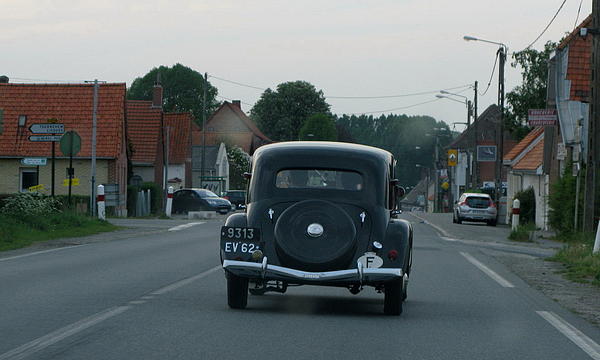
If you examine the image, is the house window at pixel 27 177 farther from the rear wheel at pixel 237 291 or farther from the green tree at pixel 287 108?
the green tree at pixel 287 108

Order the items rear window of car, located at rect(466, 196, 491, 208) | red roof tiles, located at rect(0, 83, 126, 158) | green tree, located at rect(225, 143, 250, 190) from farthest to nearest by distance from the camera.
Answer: green tree, located at rect(225, 143, 250, 190), red roof tiles, located at rect(0, 83, 126, 158), rear window of car, located at rect(466, 196, 491, 208)

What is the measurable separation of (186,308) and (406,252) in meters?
2.37

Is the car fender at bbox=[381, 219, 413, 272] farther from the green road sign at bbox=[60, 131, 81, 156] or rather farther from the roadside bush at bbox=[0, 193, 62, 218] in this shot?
the green road sign at bbox=[60, 131, 81, 156]

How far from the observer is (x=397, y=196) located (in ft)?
45.0

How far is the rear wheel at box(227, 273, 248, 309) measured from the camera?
11922mm

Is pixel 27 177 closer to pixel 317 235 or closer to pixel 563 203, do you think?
pixel 563 203

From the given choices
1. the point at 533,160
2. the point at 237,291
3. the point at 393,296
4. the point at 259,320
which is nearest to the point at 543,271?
the point at 393,296

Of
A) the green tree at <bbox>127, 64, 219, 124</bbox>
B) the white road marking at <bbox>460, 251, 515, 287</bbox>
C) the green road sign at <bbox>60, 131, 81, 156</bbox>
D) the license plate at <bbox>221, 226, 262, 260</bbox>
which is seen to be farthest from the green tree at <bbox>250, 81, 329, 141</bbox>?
the license plate at <bbox>221, 226, 262, 260</bbox>

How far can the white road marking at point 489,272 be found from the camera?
1677 cm

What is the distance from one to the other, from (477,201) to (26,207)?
26.2m

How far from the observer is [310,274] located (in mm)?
11492

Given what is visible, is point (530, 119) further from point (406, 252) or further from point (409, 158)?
point (409, 158)

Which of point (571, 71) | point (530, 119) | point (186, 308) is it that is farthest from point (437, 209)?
point (186, 308)

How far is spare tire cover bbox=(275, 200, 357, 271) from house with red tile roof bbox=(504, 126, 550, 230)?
1246 inches
